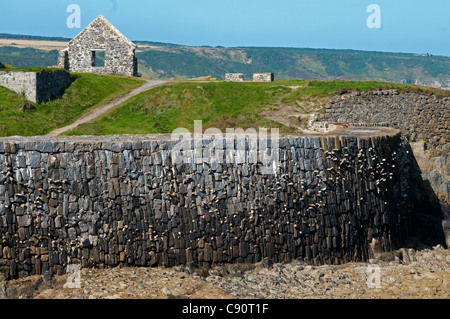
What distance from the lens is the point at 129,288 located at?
14125 mm

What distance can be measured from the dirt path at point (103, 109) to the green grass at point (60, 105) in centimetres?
41

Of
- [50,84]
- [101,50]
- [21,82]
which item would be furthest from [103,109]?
[101,50]

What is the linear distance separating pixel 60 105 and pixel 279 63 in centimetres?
12990

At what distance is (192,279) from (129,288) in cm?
192

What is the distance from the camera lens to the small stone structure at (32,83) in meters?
30.7

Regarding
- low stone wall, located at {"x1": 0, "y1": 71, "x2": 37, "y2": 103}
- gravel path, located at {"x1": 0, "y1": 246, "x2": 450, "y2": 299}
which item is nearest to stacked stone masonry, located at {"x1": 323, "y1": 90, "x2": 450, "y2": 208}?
low stone wall, located at {"x1": 0, "y1": 71, "x2": 37, "y2": 103}

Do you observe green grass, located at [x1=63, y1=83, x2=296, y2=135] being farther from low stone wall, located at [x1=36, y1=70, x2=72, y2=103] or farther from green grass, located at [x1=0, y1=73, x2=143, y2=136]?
low stone wall, located at [x1=36, y1=70, x2=72, y2=103]

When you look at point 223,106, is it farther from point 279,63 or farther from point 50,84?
point 279,63

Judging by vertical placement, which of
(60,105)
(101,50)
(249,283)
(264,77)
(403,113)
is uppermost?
(101,50)

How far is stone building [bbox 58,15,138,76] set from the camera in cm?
4341

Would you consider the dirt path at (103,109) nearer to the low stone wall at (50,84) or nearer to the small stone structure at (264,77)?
the low stone wall at (50,84)

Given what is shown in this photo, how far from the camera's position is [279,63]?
516 feet

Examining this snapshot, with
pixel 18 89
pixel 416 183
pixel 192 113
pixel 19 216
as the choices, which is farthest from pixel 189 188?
pixel 18 89
